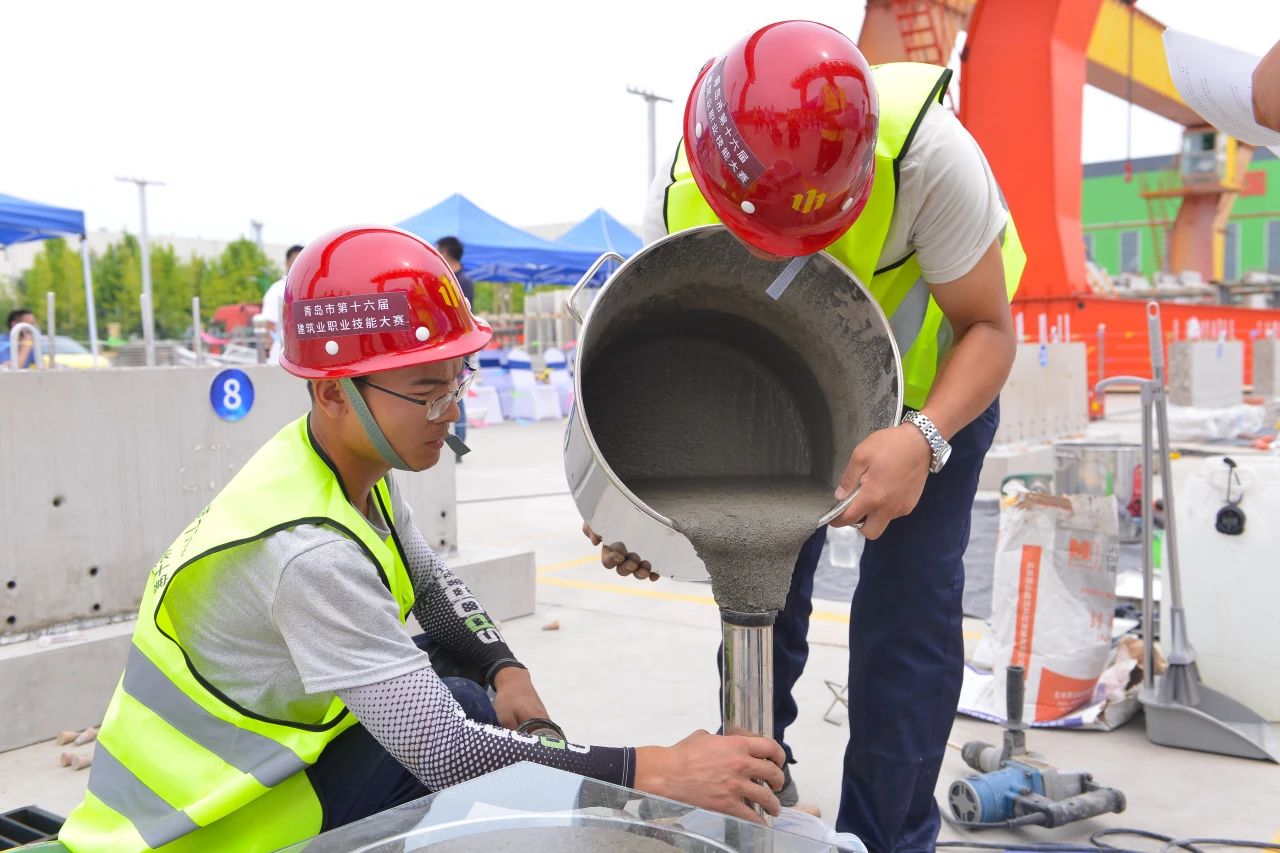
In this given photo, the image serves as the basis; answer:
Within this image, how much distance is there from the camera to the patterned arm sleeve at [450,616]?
2165 mm

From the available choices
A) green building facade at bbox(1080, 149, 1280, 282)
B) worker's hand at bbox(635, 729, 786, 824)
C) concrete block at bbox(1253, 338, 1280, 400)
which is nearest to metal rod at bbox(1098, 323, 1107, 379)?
concrete block at bbox(1253, 338, 1280, 400)

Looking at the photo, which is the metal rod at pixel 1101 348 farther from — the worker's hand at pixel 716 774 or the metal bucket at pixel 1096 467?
the worker's hand at pixel 716 774

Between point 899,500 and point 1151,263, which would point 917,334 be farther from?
point 1151,263

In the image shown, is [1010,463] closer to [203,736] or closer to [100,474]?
[100,474]

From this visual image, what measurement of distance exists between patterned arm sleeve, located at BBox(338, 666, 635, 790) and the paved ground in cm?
85

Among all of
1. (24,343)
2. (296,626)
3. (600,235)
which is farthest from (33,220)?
(296,626)

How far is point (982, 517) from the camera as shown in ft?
23.4

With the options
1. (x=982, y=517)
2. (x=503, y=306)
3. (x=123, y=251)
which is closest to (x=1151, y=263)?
(x=503, y=306)

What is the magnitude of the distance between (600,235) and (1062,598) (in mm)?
14776

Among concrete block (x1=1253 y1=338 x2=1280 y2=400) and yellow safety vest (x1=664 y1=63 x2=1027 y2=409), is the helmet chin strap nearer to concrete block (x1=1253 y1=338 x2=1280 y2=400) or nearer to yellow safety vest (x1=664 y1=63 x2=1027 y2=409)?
yellow safety vest (x1=664 y1=63 x2=1027 y2=409)

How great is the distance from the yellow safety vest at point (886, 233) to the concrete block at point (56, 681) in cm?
241

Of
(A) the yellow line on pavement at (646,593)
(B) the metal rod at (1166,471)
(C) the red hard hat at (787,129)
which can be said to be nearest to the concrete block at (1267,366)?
(A) the yellow line on pavement at (646,593)

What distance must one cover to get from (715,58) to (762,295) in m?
0.44

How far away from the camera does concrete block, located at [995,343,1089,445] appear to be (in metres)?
9.59
